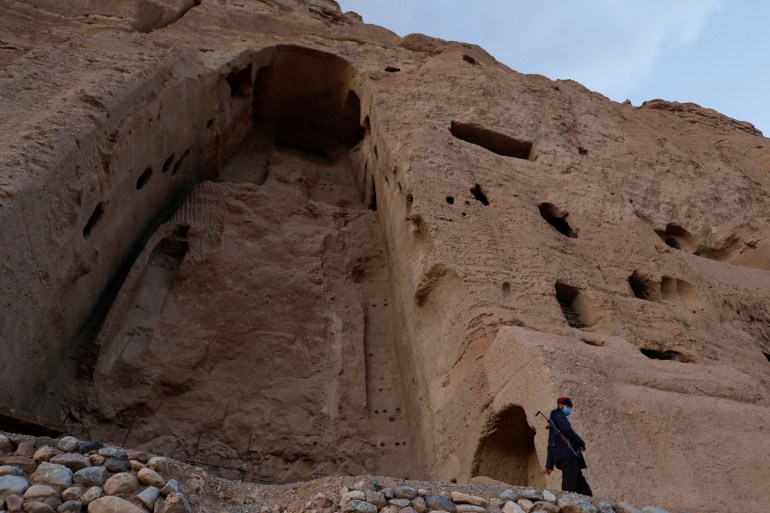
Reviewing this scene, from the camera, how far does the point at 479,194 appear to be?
7.67 metres

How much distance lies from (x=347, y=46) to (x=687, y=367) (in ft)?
25.4

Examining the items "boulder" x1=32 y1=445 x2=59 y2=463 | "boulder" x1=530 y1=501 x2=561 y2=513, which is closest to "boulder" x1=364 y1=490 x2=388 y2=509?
"boulder" x1=530 y1=501 x2=561 y2=513

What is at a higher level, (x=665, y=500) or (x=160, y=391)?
(x=665, y=500)

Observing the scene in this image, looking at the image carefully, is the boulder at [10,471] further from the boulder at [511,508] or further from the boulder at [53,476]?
the boulder at [511,508]

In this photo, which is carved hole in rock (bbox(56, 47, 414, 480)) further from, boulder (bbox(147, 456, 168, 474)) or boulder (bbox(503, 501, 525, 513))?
boulder (bbox(503, 501, 525, 513))

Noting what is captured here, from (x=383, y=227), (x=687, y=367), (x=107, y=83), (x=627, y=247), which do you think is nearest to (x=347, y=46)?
(x=383, y=227)

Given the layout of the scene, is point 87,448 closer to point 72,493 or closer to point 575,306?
point 72,493

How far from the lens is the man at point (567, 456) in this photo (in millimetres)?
3783

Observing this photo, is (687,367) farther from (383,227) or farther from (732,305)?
(383,227)

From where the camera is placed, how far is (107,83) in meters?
6.86

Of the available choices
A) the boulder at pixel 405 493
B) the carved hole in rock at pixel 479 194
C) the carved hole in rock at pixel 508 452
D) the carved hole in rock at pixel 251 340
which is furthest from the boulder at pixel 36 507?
the carved hole in rock at pixel 479 194

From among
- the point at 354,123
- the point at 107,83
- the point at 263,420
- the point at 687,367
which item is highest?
the point at 354,123

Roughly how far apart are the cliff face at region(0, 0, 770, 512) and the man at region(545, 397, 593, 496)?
0.97 feet

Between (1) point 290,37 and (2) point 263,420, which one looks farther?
(1) point 290,37
